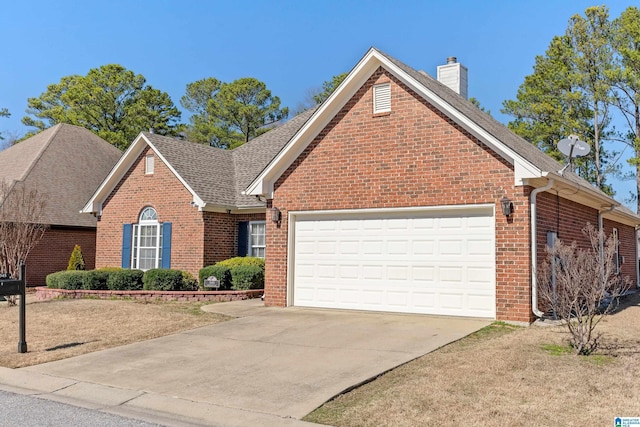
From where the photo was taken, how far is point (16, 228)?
1902 centimetres

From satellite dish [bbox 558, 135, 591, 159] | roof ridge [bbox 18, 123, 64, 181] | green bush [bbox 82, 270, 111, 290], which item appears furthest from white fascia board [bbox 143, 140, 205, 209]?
satellite dish [bbox 558, 135, 591, 159]

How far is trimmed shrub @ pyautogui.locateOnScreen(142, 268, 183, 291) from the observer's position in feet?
59.1

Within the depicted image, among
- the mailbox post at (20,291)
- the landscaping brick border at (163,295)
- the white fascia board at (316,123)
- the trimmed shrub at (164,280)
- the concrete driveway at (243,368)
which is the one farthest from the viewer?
the trimmed shrub at (164,280)

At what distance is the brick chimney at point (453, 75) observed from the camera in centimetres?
2031

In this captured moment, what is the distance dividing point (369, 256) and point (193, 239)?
8.13m

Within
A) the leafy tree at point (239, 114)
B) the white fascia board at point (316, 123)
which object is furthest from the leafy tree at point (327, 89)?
the white fascia board at point (316, 123)

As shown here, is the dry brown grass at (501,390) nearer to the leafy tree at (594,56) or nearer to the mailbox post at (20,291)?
the mailbox post at (20,291)

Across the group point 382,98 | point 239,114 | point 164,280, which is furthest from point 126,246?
point 239,114

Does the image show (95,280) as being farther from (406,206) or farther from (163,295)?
(406,206)

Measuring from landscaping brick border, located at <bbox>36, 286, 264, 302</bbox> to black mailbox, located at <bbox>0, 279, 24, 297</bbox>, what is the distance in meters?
7.10

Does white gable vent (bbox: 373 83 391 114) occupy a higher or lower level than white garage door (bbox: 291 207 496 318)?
higher

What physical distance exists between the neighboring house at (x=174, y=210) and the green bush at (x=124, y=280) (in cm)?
139

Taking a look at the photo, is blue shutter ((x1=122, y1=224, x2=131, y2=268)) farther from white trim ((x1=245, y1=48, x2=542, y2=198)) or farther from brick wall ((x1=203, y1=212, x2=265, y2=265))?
white trim ((x1=245, y1=48, x2=542, y2=198))

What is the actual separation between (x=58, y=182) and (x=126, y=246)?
697cm
